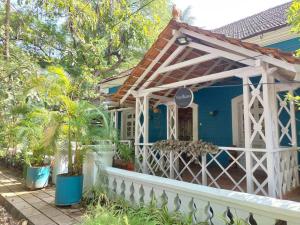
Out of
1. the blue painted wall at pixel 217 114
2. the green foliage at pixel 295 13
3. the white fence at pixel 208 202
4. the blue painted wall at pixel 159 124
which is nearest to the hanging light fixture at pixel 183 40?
the green foliage at pixel 295 13

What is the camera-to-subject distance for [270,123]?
14.6 feet

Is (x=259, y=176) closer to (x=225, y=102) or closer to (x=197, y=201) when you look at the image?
(x=225, y=102)

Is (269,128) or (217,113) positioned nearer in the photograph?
(269,128)

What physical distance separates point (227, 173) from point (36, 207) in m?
3.99

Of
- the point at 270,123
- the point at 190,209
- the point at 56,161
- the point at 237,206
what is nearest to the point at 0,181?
the point at 56,161

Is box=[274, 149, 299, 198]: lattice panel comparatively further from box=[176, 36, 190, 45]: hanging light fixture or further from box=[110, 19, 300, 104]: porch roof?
box=[176, 36, 190, 45]: hanging light fixture

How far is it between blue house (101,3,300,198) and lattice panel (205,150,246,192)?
22 millimetres

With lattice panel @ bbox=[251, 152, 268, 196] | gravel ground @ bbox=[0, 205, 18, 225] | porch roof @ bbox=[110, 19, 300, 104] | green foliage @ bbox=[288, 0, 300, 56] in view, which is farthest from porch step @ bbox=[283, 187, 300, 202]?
gravel ground @ bbox=[0, 205, 18, 225]

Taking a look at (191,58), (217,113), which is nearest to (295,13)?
(191,58)

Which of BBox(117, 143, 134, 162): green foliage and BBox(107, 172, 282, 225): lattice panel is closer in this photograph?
BBox(107, 172, 282, 225): lattice panel

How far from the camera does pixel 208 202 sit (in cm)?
332

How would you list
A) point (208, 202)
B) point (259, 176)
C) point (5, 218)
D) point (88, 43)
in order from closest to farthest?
point (208, 202)
point (5, 218)
point (259, 176)
point (88, 43)

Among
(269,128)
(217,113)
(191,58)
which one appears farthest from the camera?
(217,113)

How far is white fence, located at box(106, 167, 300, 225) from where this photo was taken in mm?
2658
